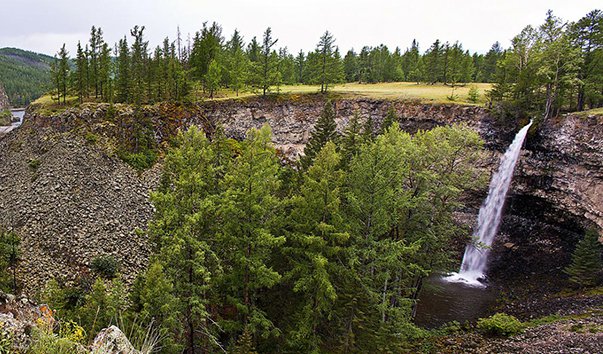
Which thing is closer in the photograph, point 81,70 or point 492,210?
point 492,210

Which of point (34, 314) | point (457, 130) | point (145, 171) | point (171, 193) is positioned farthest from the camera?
point (145, 171)

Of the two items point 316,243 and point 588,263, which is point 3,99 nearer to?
point 316,243

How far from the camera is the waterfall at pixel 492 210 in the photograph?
34938mm

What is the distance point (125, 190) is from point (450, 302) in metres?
28.2

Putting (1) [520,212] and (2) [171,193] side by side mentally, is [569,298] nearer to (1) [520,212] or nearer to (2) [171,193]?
(1) [520,212]

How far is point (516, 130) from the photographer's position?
37.4m

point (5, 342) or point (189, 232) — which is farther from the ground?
point (5, 342)

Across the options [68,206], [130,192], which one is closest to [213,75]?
[130,192]

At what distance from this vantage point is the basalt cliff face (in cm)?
2648

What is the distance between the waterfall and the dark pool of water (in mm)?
3301

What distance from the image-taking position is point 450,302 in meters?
28.8

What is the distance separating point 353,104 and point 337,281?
3184 centimetres

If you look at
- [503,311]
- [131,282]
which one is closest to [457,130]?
[503,311]

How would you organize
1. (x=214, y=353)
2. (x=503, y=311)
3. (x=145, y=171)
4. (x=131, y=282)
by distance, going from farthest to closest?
(x=145, y=171) → (x=503, y=311) → (x=131, y=282) → (x=214, y=353)
